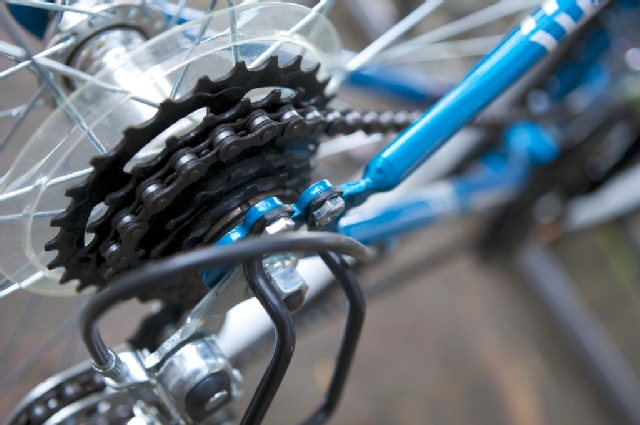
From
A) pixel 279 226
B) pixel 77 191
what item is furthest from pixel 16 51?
pixel 279 226

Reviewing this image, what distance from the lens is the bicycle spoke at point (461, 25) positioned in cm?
77

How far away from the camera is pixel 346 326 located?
46 cm

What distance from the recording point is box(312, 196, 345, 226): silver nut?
0.41m

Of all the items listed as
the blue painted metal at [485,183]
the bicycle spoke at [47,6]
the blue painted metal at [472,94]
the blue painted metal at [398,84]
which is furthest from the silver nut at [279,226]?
the blue painted metal at [398,84]

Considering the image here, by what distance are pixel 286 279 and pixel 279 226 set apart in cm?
6

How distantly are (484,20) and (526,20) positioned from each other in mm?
386

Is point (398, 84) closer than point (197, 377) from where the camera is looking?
No

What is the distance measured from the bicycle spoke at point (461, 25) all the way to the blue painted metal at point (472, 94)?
0.89ft

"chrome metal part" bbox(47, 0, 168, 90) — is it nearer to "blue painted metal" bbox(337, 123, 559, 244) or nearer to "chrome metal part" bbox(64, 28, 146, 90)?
"chrome metal part" bbox(64, 28, 146, 90)

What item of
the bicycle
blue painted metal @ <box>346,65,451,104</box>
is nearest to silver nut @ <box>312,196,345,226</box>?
the bicycle

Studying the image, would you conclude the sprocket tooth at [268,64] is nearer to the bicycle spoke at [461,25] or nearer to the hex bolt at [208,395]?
the hex bolt at [208,395]

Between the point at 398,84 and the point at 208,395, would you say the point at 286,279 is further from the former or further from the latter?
the point at 398,84

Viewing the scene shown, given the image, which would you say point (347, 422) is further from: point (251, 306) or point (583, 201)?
point (583, 201)

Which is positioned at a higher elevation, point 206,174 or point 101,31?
point 101,31
